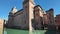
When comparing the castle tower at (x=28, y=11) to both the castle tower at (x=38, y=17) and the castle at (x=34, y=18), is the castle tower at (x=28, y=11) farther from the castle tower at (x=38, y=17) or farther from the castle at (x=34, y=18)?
the castle tower at (x=38, y=17)

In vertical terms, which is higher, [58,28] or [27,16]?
[27,16]

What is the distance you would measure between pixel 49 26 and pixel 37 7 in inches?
170

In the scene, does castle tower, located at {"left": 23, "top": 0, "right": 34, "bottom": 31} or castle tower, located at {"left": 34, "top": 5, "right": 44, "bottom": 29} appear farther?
castle tower, located at {"left": 34, "top": 5, "right": 44, "bottom": 29}

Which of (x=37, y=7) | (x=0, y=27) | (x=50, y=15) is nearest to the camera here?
(x=0, y=27)

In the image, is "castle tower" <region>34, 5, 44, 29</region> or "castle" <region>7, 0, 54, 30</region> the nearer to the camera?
"castle" <region>7, 0, 54, 30</region>

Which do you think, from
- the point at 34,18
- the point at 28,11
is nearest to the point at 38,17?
the point at 34,18

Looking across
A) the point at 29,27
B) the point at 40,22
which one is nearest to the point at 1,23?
the point at 29,27

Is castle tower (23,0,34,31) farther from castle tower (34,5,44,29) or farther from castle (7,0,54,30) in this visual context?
castle tower (34,5,44,29)

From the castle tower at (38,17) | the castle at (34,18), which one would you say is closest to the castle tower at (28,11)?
the castle at (34,18)

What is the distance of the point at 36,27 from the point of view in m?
15.5

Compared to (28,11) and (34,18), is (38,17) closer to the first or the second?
(34,18)

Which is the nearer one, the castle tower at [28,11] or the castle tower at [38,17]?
the castle tower at [28,11]

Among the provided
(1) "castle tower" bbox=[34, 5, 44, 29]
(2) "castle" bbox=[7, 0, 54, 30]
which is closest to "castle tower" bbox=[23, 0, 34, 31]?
(2) "castle" bbox=[7, 0, 54, 30]

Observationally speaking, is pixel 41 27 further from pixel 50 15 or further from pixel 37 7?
pixel 37 7
